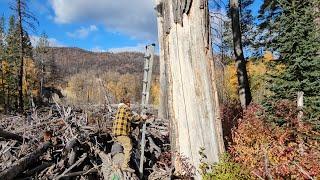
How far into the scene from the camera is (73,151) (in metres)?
8.91

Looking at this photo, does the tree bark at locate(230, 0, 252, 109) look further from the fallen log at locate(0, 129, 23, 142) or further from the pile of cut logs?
the fallen log at locate(0, 129, 23, 142)

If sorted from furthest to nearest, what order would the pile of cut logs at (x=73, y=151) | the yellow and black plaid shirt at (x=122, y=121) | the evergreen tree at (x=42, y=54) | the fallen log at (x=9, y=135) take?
1. the evergreen tree at (x=42, y=54)
2. the yellow and black plaid shirt at (x=122, y=121)
3. the fallen log at (x=9, y=135)
4. the pile of cut logs at (x=73, y=151)

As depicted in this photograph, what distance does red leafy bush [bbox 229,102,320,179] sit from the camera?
7.54 m

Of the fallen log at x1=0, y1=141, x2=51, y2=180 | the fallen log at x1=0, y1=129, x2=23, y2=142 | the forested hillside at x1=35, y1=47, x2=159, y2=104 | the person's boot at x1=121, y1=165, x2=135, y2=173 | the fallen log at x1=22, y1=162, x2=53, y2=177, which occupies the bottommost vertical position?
the person's boot at x1=121, y1=165, x2=135, y2=173

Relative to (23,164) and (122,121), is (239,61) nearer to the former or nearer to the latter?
(122,121)

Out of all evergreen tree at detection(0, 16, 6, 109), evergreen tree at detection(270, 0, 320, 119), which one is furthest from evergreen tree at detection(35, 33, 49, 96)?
evergreen tree at detection(270, 0, 320, 119)

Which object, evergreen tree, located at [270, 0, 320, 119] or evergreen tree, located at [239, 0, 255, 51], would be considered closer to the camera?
evergreen tree, located at [270, 0, 320, 119]

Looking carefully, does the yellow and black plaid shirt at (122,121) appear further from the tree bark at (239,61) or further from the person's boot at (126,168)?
the tree bark at (239,61)

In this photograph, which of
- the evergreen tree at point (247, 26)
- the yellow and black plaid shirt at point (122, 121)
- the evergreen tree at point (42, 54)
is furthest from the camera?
the evergreen tree at point (42, 54)

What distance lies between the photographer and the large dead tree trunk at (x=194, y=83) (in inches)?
335

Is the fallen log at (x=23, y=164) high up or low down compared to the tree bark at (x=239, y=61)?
down

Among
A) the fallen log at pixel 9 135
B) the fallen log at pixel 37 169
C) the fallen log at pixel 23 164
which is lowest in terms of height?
the fallen log at pixel 37 169

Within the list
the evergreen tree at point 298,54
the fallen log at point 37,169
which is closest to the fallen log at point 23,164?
the fallen log at point 37,169

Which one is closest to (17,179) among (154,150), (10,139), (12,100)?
(10,139)
